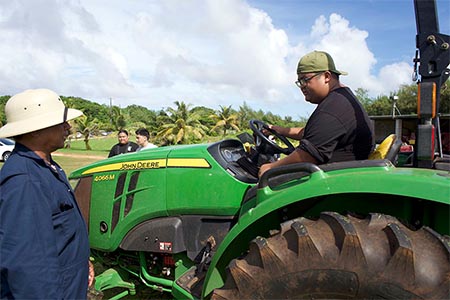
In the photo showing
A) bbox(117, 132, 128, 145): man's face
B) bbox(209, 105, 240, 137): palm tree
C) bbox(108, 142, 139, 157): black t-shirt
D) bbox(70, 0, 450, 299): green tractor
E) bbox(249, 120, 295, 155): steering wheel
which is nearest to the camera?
bbox(70, 0, 450, 299): green tractor

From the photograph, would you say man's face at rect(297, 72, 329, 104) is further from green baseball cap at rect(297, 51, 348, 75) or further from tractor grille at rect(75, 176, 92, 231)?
tractor grille at rect(75, 176, 92, 231)

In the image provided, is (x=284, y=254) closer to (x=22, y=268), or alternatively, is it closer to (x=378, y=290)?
(x=378, y=290)

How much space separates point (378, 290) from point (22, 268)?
59.7 inches

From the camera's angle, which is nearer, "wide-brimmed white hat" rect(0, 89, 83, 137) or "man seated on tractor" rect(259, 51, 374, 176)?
"wide-brimmed white hat" rect(0, 89, 83, 137)

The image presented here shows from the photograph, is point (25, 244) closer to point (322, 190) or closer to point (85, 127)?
point (322, 190)

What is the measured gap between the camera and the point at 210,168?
283 cm

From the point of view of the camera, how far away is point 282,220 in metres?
2.34

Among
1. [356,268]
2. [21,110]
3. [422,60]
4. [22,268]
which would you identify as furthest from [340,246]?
[21,110]

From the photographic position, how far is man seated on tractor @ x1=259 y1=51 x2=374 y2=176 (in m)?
2.29

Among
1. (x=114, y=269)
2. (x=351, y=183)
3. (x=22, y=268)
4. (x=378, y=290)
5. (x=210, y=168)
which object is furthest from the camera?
(x=114, y=269)

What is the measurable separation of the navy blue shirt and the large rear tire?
818 mm

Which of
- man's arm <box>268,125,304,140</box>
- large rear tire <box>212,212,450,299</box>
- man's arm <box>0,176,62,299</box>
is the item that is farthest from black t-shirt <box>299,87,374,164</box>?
man's arm <box>0,176,62,299</box>

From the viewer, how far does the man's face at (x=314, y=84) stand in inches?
103

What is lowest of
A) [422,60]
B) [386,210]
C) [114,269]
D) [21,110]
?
[114,269]
